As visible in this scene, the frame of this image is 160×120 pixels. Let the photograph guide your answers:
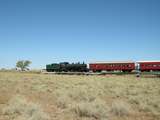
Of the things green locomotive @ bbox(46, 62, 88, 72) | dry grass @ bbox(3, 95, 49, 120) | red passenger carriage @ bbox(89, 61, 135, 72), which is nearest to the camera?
dry grass @ bbox(3, 95, 49, 120)

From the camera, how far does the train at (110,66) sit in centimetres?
5359

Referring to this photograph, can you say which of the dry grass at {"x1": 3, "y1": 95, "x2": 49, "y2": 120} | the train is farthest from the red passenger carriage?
the dry grass at {"x1": 3, "y1": 95, "x2": 49, "y2": 120}

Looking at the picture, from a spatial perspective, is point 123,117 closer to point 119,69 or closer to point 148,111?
point 148,111

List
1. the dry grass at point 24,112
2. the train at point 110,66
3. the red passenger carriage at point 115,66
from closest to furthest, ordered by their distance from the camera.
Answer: the dry grass at point 24,112 < the train at point 110,66 < the red passenger carriage at point 115,66

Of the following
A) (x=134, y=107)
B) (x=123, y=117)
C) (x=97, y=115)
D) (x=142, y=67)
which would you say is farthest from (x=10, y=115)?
(x=142, y=67)

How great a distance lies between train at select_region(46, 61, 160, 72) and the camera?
176 ft

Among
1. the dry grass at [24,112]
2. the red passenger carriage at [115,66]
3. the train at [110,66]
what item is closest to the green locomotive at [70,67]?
the train at [110,66]

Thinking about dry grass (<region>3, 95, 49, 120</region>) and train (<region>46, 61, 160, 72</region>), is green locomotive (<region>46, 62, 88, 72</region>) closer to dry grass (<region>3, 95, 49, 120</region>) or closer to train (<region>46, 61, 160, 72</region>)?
train (<region>46, 61, 160, 72</region>)

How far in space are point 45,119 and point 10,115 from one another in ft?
5.50

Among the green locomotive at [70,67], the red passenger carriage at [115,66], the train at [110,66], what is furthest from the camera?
the green locomotive at [70,67]

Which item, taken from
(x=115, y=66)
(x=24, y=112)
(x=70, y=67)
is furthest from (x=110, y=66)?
(x=24, y=112)

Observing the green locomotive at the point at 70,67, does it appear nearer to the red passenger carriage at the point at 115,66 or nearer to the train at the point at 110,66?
the train at the point at 110,66

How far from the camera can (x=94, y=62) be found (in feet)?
198

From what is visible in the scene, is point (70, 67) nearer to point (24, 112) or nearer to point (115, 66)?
point (115, 66)
